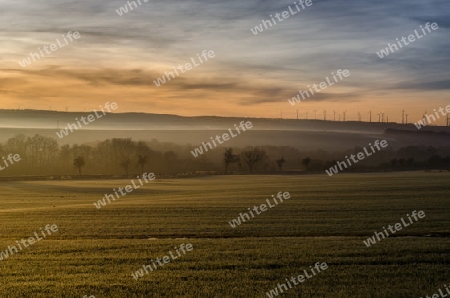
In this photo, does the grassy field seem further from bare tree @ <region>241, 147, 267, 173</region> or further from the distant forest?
bare tree @ <region>241, 147, 267, 173</region>

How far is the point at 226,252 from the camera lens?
82.3 feet

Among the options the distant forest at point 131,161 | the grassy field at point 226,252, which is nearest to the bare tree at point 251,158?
the distant forest at point 131,161


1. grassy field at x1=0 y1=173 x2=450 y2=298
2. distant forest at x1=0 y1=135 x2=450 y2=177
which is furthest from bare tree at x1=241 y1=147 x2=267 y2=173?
grassy field at x1=0 y1=173 x2=450 y2=298

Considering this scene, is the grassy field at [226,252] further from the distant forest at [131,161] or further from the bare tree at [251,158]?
the bare tree at [251,158]

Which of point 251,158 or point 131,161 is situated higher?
point 131,161

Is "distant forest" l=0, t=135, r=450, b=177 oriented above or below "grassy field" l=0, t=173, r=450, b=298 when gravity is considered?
below

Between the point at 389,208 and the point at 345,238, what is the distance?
18100 mm

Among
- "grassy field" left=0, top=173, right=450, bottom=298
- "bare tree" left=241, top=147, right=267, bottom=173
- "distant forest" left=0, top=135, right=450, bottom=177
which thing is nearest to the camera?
"grassy field" left=0, top=173, right=450, bottom=298

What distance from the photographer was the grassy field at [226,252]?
18859 mm

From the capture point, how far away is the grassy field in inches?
742

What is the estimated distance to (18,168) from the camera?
141625mm

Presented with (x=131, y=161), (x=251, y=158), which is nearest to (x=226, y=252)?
(x=131, y=161)

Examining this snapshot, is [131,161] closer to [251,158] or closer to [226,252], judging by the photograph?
[251,158]

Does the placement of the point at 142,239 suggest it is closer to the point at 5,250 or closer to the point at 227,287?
the point at 5,250
